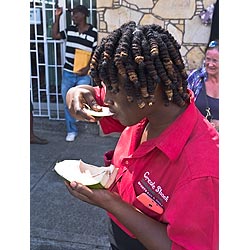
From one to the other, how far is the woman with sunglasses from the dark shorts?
4.55 ft

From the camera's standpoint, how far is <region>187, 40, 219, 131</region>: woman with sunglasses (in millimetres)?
3375

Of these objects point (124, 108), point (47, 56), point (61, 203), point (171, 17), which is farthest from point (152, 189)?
point (47, 56)

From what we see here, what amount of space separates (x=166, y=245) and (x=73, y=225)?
274 centimetres

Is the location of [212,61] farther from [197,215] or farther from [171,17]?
[197,215]

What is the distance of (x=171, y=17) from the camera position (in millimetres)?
5902

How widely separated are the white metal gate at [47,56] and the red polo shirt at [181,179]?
4.84 metres

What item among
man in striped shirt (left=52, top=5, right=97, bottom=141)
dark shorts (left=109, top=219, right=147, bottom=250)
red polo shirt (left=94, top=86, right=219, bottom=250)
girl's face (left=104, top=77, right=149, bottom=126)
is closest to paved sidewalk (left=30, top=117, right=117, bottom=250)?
man in striped shirt (left=52, top=5, right=97, bottom=141)

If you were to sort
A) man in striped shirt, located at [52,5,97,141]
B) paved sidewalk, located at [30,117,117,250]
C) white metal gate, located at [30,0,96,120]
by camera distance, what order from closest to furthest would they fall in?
paved sidewalk, located at [30,117,117,250]
man in striped shirt, located at [52,5,97,141]
white metal gate, located at [30,0,96,120]

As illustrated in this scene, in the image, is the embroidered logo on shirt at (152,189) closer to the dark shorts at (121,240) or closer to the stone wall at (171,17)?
the dark shorts at (121,240)

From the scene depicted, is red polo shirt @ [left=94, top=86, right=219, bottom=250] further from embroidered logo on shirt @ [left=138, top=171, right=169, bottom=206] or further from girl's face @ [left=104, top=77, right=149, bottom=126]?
girl's face @ [left=104, top=77, right=149, bottom=126]

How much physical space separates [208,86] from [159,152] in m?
2.00
